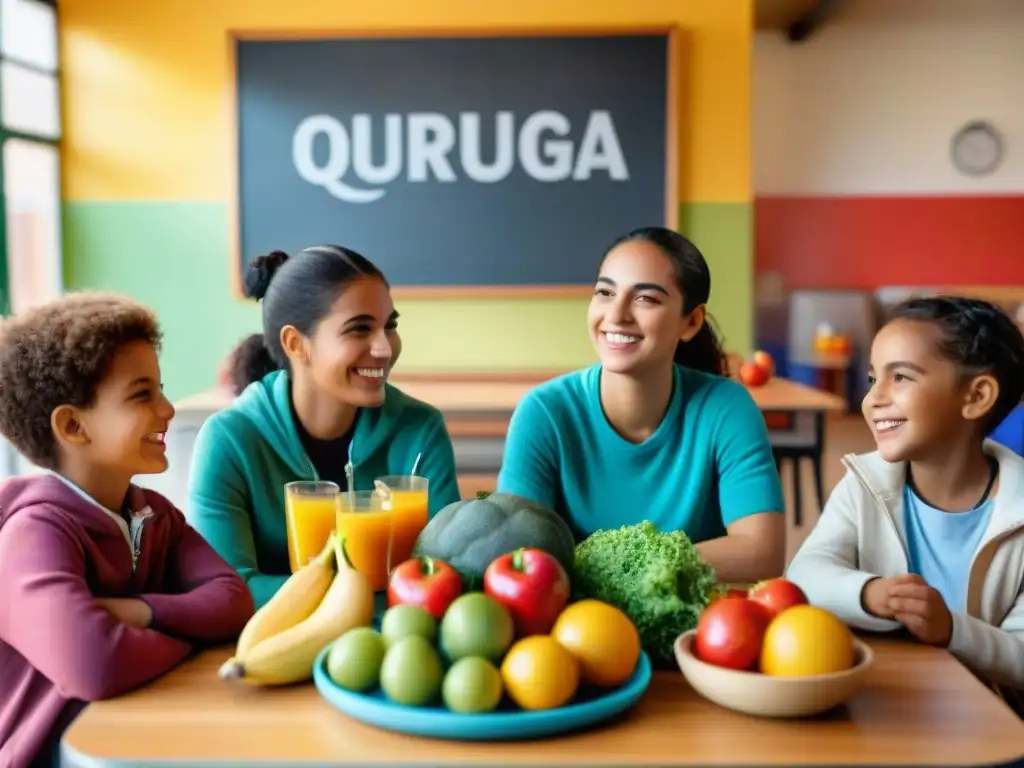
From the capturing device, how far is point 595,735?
3.24ft

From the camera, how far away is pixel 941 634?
50.8 inches

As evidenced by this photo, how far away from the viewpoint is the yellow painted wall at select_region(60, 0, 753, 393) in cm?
505

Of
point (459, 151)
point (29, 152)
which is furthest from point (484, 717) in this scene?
point (29, 152)

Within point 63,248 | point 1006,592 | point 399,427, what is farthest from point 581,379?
point 63,248

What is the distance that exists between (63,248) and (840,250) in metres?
6.15

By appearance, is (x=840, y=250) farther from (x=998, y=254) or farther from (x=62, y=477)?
(x=62, y=477)

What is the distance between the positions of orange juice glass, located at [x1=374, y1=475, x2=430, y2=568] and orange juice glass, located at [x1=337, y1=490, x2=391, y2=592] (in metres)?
0.02

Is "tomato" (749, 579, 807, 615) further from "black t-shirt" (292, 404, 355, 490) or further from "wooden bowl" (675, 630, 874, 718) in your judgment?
"black t-shirt" (292, 404, 355, 490)

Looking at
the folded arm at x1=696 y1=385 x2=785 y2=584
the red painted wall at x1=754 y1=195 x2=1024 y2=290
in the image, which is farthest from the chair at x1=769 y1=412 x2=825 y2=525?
the red painted wall at x1=754 y1=195 x2=1024 y2=290

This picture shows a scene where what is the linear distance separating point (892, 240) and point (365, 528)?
830cm

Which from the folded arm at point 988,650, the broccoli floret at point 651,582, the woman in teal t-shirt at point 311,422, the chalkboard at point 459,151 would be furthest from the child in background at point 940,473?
the chalkboard at point 459,151

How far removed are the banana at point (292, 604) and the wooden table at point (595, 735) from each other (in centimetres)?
6

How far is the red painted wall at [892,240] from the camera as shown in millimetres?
8781

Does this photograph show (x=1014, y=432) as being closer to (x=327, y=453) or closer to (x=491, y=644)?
(x=327, y=453)
